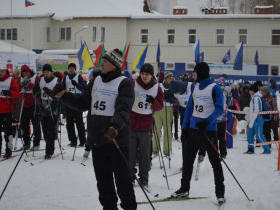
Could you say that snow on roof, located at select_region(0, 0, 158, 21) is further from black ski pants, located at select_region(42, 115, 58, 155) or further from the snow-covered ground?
the snow-covered ground

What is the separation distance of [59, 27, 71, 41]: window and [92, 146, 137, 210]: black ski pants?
35655 mm

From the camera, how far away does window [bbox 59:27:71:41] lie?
3850 centimetres

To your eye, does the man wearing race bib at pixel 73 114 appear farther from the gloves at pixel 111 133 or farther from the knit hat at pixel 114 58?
the gloves at pixel 111 133

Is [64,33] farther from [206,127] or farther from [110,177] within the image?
[110,177]

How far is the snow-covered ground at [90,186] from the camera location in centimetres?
526

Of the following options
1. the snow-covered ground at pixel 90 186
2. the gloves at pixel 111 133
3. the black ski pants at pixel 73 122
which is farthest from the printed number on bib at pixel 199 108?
the black ski pants at pixel 73 122

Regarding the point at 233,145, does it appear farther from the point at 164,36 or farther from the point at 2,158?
the point at 164,36

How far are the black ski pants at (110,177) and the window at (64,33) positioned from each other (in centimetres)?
3566

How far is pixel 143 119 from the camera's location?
6176 mm

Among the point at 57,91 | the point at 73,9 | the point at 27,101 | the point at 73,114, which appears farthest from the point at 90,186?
the point at 73,9

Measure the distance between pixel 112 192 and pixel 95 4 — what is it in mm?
38188

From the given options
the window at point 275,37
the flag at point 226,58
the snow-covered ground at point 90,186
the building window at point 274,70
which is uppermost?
the window at point 275,37

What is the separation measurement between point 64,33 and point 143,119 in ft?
112

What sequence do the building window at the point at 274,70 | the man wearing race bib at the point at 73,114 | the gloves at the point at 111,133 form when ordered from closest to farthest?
the gloves at the point at 111,133 → the man wearing race bib at the point at 73,114 → the building window at the point at 274,70
